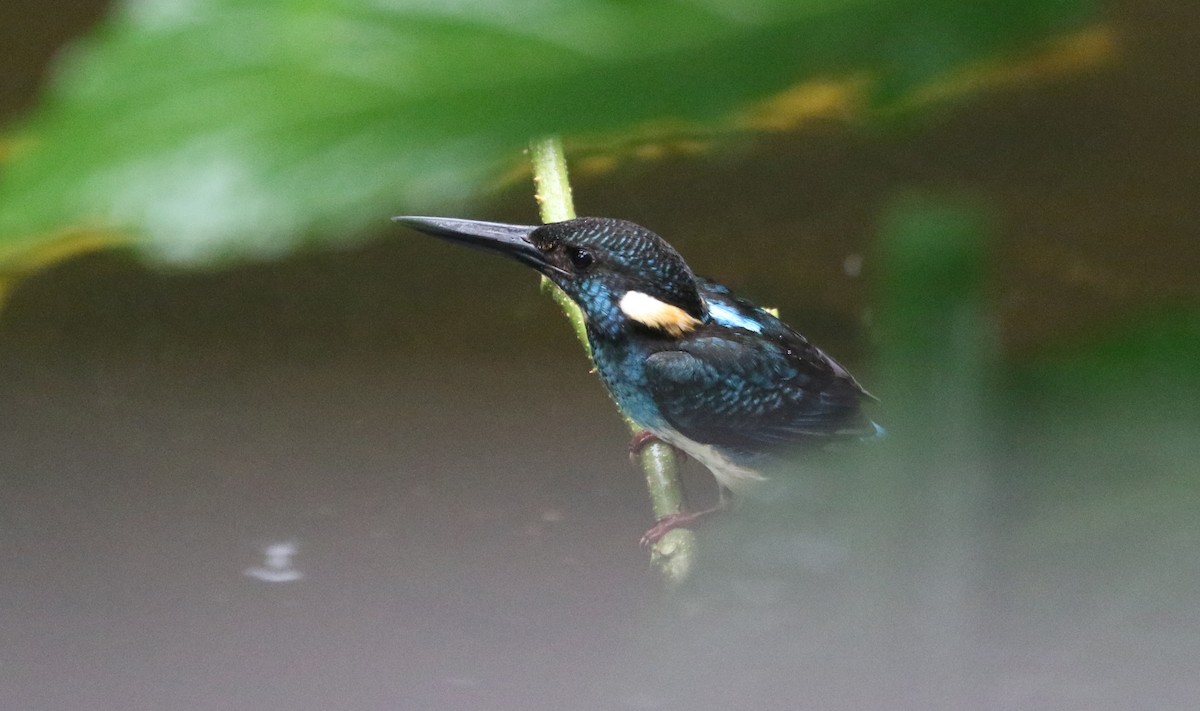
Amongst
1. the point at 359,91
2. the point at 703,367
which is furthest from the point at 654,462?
the point at 359,91

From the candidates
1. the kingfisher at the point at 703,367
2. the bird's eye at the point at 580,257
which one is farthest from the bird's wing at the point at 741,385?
the bird's eye at the point at 580,257

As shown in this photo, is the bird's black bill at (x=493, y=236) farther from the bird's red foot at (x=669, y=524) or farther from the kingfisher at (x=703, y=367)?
the bird's red foot at (x=669, y=524)

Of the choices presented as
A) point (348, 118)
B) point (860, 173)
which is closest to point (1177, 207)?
point (860, 173)

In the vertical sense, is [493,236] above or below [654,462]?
above

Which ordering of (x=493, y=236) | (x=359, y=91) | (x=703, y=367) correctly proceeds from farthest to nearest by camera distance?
(x=703, y=367) < (x=493, y=236) < (x=359, y=91)

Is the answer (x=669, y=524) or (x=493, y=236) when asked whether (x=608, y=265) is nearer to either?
(x=493, y=236)

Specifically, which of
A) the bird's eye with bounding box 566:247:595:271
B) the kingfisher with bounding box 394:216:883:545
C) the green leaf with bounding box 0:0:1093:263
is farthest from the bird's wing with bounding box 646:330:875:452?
the green leaf with bounding box 0:0:1093:263

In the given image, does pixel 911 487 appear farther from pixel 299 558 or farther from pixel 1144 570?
pixel 299 558
